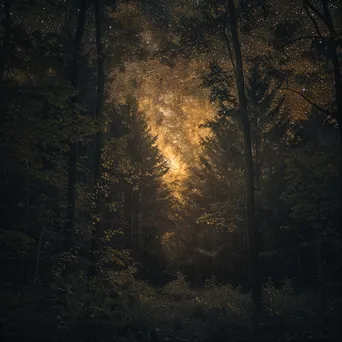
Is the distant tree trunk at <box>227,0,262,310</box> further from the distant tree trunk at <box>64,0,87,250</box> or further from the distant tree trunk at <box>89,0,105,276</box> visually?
the distant tree trunk at <box>64,0,87,250</box>

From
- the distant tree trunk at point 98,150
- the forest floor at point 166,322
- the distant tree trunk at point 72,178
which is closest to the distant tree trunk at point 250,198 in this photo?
the forest floor at point 166,322

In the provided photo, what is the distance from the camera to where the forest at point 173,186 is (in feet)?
29.7

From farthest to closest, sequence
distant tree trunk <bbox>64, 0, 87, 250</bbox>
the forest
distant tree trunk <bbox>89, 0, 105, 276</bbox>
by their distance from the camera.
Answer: distant tree trunk <bbox>89, 0, 105, 276</bbox> < distant tree trunk <bbox>64, 0, 87, 250</bbox> < the forest

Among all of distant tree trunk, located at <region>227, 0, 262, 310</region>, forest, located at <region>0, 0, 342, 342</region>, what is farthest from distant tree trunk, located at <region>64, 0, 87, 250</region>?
distant tree trunk, located at <region>227, 0, 262, 310</region>

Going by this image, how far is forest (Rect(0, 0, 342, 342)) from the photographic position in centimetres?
905

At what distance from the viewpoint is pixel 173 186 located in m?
32.7

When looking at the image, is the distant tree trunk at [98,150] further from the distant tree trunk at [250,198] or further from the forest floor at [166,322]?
the distant tree trunk at [250,198]

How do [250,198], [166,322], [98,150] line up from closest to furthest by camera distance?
[166,322] → [250,198] → [98,150]

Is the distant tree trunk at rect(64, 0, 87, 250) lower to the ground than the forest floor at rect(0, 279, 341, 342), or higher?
higher

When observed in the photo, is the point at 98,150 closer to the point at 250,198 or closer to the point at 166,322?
the point at 250,198

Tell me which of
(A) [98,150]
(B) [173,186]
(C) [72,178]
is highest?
(B) [173,186]

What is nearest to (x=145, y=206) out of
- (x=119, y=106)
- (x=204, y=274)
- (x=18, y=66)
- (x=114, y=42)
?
(x=204, y=274)

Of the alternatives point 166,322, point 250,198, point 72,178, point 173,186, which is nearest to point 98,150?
point 72,178

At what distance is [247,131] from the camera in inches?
566
